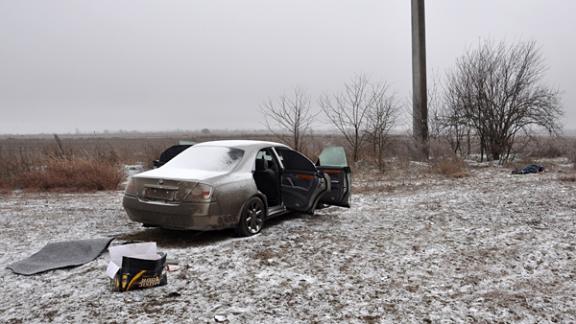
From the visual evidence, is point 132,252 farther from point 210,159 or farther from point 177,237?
point 210,159

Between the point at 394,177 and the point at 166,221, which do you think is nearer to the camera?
the point at 166,221

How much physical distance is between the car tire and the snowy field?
166 mm

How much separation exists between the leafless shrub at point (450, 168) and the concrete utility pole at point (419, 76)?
3088 mm

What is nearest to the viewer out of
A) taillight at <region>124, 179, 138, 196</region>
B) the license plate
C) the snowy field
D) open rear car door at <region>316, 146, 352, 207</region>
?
the snowy field

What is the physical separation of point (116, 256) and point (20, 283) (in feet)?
3.63

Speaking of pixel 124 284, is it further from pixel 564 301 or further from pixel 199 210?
pixel 564 301

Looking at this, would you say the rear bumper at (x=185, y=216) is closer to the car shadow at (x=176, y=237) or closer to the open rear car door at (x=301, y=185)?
the car shadow at (x=176, y=237)

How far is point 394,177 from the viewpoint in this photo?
618 inches

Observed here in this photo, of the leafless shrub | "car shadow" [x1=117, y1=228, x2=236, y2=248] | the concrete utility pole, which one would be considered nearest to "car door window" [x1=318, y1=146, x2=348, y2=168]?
"car shadow" [x1=117, y1=228, x2=236, y2=248]

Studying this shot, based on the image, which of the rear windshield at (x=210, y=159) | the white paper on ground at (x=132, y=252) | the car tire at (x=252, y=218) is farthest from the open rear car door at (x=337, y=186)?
the white paper on ground at (x=132, y=252)

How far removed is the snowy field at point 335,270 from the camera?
13.0ft

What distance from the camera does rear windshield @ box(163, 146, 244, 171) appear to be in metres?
6.68

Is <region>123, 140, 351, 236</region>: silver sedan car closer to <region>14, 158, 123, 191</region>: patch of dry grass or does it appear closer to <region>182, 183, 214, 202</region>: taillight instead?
<region>182, 183, 214, 202</region>: taillight

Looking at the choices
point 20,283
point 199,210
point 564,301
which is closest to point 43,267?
point 20,283
